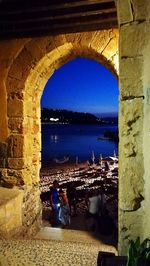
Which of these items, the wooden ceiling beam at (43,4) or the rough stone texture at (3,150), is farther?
the rough stone texture at (3,150)

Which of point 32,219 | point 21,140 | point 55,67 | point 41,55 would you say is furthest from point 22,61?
point 32,219

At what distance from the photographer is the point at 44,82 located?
19.8 feet

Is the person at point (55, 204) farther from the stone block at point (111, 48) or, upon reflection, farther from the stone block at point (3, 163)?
the stone block at point (111, 48)

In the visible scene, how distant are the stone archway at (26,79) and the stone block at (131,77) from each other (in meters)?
2.94

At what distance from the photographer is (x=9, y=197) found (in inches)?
196

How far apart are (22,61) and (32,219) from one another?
2957 mm

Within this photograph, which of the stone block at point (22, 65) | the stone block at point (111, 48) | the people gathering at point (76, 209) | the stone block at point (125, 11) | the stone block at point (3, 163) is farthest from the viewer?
the people gathering at point (76, 209)

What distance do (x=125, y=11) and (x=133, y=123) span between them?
883 mm

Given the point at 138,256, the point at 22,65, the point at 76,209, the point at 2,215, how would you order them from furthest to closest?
the point at 76,209
the point at 22,65
the point at 2,215
the point at 138,256

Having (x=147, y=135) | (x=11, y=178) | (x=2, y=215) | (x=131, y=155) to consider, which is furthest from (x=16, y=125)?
(x=147, y=135)

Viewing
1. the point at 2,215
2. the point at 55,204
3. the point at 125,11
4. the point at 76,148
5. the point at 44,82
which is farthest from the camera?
the point at 76,148

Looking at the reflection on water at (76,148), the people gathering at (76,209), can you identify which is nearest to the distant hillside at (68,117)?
the reflection on water at (76,148)

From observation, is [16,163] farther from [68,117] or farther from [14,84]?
[68,117]

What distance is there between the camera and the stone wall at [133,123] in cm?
229
